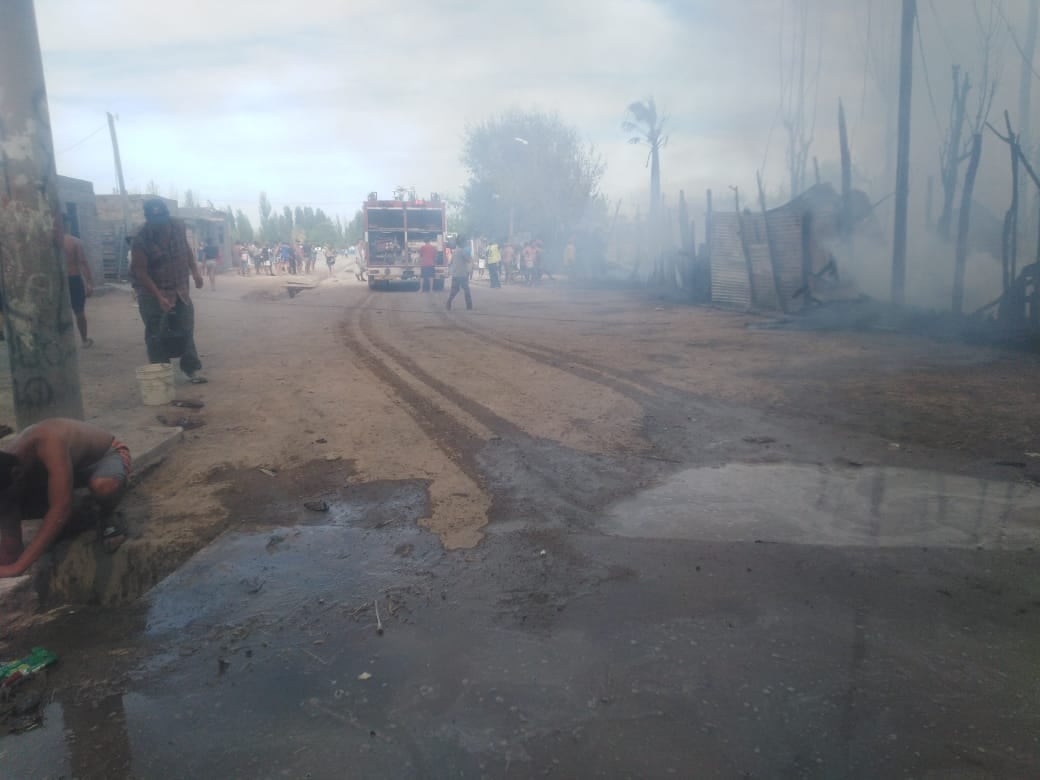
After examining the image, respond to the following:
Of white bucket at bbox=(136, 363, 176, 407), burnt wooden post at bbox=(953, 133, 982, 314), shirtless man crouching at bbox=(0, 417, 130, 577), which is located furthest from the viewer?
burnt wooden post at bbox=(953, 133, 982, 314)

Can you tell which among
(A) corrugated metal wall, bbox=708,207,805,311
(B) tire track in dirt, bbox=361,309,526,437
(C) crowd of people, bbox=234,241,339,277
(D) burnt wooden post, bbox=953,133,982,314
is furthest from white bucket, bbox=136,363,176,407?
(C) crowd of people, bbox=234,241,339,277

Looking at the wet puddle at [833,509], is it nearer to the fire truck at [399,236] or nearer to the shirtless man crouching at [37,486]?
the shirtless man crouching at [37,486]

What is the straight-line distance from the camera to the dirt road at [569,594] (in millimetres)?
2289

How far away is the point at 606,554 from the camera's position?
11.8ft

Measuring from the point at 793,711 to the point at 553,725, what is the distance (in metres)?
0.80

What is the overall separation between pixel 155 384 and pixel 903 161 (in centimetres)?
1175

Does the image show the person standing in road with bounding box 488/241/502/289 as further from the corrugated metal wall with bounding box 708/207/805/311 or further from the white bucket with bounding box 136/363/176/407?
the white bucket with bounding box 136/363/176/407

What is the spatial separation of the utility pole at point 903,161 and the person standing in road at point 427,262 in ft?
47.1

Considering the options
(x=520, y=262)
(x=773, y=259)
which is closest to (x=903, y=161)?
(x=773, y=259)

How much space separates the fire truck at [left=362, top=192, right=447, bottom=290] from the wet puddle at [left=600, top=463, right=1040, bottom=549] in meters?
20.2

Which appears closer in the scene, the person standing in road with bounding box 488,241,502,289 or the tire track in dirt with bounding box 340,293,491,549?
the tire track in dirt with bounding box 340,293,491,549

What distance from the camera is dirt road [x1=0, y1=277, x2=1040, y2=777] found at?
7.51 feet

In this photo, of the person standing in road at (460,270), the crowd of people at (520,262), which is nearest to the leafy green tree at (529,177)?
the crowd of people at (520,262)

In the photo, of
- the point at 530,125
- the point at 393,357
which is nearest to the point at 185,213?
the point at 530,125
